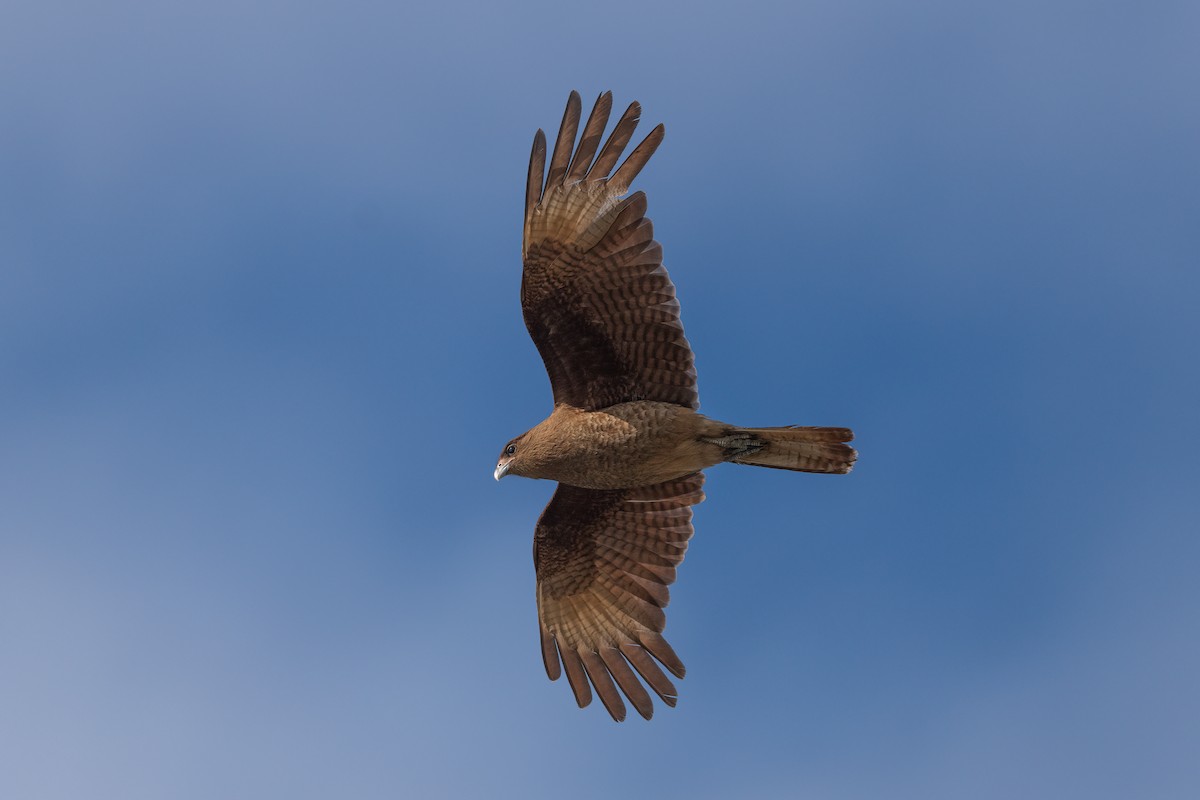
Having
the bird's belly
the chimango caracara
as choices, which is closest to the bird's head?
the chimango caracara

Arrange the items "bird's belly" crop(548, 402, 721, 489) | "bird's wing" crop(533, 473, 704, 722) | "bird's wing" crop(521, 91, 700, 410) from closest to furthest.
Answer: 1. "bird's wing" crop(521, 91, 700, 410)
2. "bird's belly" crop(548, 402, 721, 489)
3. "bird's wing" crop(533, 473, 704, 722)

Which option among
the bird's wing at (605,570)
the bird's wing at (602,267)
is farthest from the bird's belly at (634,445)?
the bird's wing at (605,570)

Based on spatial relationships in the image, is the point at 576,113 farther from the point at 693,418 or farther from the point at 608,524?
the point at 608,524

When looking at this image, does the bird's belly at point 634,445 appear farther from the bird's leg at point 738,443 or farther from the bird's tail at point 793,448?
the bird's tail at point 793,448

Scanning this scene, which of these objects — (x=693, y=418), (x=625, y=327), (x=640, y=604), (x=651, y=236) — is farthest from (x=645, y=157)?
(x=640, y=604)

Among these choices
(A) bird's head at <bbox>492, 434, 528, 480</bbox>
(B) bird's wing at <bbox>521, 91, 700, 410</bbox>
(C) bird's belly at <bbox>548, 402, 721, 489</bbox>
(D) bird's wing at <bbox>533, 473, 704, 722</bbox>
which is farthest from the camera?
(D) bird's wing at <bbox>533, 473, 704, 722</bbox>

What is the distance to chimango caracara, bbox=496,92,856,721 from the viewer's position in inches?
438

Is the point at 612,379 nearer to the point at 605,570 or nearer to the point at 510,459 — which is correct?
the point at 510,459

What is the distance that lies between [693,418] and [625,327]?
1.02 m

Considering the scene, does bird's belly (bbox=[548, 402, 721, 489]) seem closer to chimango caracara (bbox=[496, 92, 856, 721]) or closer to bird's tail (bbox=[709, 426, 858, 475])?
chimango caracara (bbox=[496, 92, 856, 721])

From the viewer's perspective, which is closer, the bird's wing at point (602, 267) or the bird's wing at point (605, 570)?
the bird's wing at point (602, 267)

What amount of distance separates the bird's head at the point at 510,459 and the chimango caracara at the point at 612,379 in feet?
0.06

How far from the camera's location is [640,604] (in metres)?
12.6

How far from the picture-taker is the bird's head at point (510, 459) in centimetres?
1192
